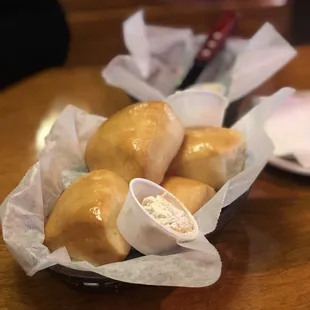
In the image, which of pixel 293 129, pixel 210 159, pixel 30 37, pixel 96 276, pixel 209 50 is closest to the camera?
pixel 96 276

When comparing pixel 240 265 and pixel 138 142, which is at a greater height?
pixel 138 142

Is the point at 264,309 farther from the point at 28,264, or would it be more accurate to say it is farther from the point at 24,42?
the point at 24,42

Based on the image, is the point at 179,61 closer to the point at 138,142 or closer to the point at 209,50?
the point at 209,50

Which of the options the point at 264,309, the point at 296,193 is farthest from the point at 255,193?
the point at 264,309

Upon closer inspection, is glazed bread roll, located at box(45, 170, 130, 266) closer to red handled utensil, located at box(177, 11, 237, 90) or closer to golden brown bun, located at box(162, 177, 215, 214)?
golden brown bun, located at box(162, 177, 215, 214)

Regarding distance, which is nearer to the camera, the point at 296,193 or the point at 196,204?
the point at 196,204

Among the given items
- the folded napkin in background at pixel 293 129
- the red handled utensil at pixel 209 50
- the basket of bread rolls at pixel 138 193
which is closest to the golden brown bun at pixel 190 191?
the basket of bread rolls at pixel 138 193

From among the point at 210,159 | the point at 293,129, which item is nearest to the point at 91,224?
the point at 210,159

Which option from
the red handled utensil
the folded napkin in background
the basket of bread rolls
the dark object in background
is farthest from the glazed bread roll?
the dark object in background
